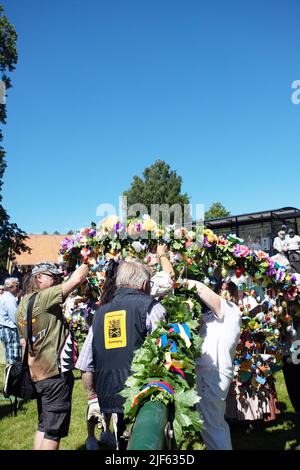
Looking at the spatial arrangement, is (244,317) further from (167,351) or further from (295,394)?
(167,351)

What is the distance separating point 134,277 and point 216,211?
41.4 meters

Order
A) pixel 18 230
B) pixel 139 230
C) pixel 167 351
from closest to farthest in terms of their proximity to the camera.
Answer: pixel 167 351 < pixel 139 230 < pixel 18 230

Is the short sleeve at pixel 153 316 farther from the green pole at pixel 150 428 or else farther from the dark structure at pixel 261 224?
the dark structure at pixel 261 224

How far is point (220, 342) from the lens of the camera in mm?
3137

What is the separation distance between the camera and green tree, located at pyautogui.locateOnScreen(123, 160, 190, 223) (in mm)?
40344

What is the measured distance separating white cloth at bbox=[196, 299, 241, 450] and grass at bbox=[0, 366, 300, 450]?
1.69 metres

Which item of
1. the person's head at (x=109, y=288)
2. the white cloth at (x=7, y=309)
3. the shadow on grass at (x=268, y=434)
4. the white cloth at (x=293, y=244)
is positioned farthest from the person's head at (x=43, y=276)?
the white cloth at (x=293, y=244)

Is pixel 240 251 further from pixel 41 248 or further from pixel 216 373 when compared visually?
pixel 41 248

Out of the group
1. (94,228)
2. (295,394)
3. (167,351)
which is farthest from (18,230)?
(167,351)

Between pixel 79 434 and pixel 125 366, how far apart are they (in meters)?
2.79

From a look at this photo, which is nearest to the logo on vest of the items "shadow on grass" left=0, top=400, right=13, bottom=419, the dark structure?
"shadow on grass" left=0, top=400, right=13, bottom=419
